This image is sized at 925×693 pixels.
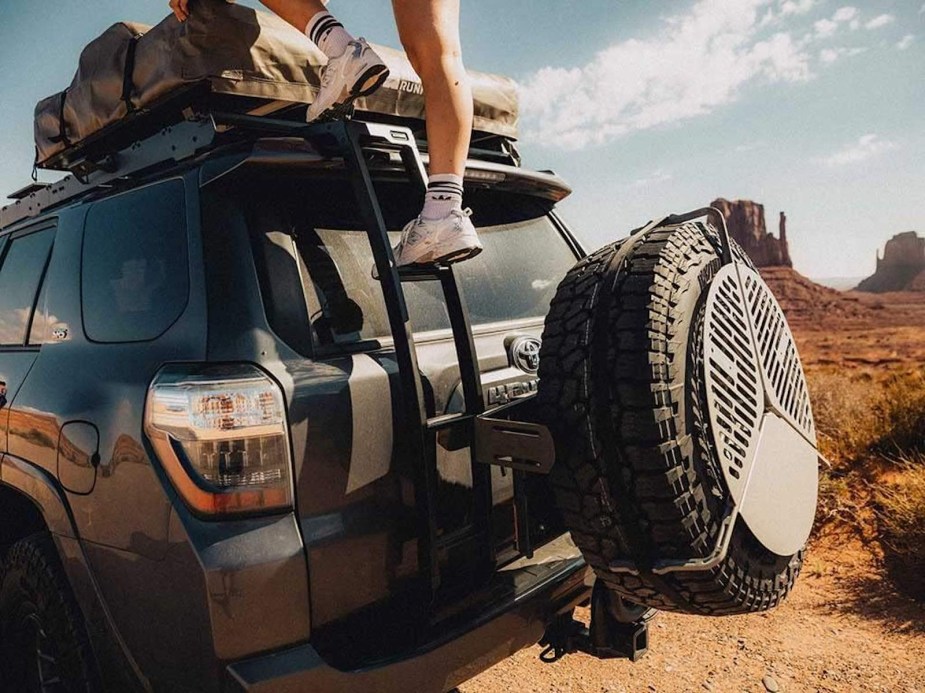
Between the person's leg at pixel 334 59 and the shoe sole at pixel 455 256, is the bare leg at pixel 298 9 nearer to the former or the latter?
the person's leg at pixel 334 59

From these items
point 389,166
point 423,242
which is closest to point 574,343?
point 423,242

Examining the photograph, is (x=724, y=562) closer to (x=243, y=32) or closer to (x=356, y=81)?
(x=356, y=81)

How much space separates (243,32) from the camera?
212 centimetres

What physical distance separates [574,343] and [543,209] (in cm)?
124

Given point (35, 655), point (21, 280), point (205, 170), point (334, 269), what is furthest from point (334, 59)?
point (35, 655)

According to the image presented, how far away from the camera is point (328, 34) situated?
6.82 feet

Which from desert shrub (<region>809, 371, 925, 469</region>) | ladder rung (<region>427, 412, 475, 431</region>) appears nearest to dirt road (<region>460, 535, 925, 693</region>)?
ladder rung (<region>427, 412, 475, 431</region>)

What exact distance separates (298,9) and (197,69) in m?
0.39

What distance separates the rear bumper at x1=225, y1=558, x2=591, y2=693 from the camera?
159 centimetres

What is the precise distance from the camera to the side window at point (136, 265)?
191cm

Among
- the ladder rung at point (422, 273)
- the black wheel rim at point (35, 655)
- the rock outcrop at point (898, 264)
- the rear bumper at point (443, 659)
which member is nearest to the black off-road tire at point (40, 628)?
the black wheel rim at point (35, 655)

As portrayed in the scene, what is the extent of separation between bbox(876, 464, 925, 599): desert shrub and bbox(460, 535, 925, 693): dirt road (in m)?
0.21

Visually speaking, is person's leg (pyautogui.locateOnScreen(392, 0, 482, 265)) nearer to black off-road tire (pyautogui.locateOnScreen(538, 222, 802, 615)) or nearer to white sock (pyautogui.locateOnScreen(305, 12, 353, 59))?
white sock (pyautogui.locateOnScreen(305, 12, 353, 59))

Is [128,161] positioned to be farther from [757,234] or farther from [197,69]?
[757,234]
